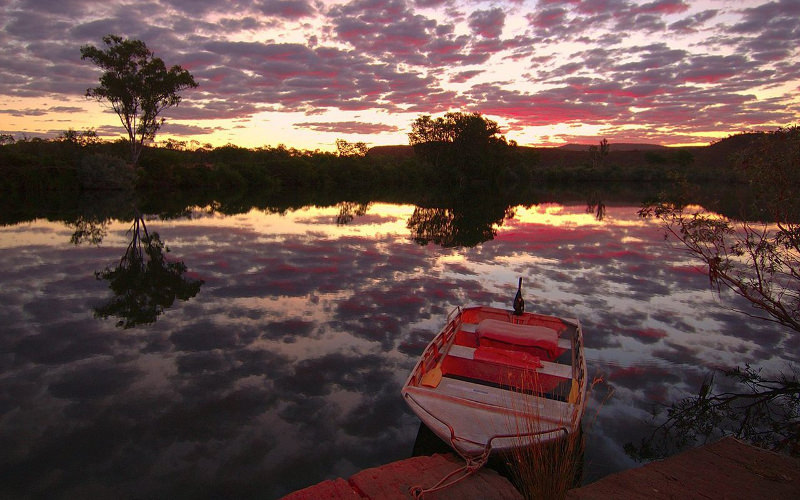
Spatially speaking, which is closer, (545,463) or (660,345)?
(545,463)

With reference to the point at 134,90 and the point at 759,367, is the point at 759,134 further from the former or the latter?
the point at 134,90

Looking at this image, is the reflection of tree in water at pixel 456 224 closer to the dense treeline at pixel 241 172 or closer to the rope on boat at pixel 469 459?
the dense treeline at pixel 241 172

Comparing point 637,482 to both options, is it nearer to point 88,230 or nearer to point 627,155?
point 88,230

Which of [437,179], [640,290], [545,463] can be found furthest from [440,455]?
[437,179]

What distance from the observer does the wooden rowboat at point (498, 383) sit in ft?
17.8

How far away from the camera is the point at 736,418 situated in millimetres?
7449

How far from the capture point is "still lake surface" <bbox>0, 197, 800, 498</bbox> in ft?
20.0

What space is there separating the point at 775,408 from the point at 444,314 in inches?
267

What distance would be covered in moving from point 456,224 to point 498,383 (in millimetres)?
24051

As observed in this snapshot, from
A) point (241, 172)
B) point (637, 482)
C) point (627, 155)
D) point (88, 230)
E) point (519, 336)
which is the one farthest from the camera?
point (627, 155)

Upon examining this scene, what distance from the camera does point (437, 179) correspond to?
89.6 m

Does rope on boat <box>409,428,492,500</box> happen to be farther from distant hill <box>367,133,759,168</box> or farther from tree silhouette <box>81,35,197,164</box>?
distant hill <box>367,133,759,168</box>

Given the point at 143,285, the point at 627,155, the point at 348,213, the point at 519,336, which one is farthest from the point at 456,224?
the point at 627,155

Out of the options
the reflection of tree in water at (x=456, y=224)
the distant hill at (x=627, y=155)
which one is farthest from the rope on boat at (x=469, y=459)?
the distant hill at (x=627, y=155)
